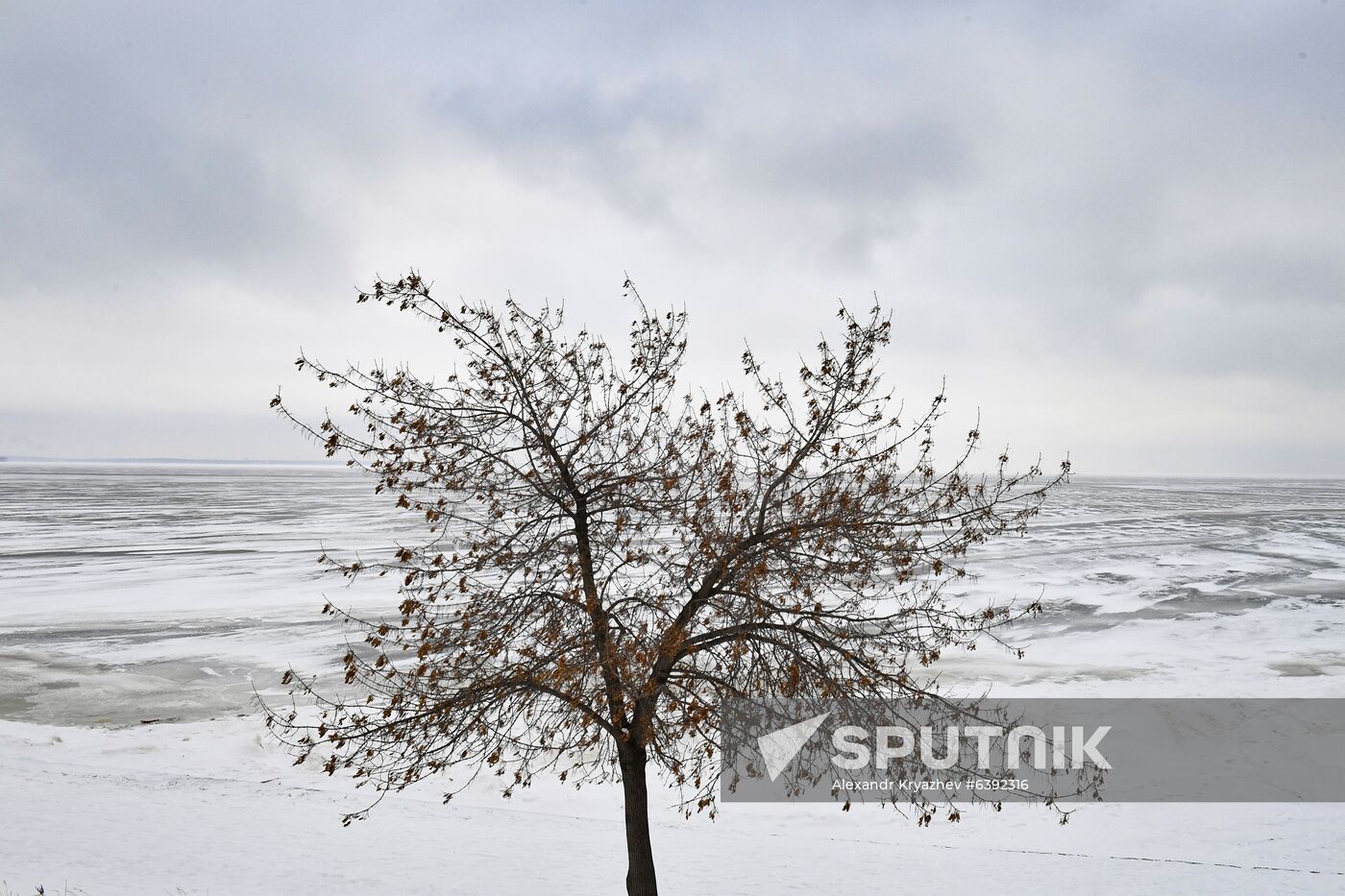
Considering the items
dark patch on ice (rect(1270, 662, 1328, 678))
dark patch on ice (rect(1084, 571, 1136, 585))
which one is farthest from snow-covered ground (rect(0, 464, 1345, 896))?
dark patch on ice (rect(1084, 571, 1136, 585))

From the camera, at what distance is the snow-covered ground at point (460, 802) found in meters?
9.66

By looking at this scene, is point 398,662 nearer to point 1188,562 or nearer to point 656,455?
point 656,455

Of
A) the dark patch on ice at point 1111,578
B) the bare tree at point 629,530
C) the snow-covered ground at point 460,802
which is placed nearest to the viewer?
the bare tree at point 629,530

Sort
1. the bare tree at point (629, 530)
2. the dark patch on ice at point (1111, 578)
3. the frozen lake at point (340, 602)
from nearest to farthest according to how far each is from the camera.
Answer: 1. the bare tree at point (629, 530)
2. the frozen lake at point (340, 602)
3. the dark patch on ice at point (1111, 578)

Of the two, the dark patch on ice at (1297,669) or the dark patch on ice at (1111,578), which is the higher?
the dark patch on ice at (1111,578)

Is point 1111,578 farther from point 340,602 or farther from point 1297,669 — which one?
point 340,602

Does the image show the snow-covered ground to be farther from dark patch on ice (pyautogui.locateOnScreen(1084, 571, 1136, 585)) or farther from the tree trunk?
the tree trunk

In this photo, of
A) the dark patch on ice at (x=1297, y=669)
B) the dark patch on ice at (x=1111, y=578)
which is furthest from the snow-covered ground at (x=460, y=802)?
the dark patch on ice at (x=1111, y=578)

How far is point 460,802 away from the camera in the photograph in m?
12.3

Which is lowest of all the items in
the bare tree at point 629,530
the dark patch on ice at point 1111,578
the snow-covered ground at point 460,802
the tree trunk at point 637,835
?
the snow-covered ground at point 460,802

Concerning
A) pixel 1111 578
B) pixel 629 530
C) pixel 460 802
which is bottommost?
pixel 460 802

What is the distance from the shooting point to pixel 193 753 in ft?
43.1

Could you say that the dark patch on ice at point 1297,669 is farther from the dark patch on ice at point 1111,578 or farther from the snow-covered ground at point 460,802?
the dark patch on ice at point 1111,578

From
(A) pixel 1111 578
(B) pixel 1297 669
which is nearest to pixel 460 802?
(B) pixel 1297 669
